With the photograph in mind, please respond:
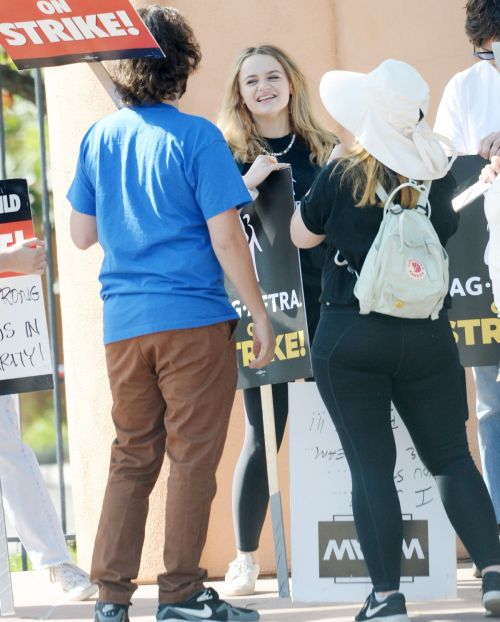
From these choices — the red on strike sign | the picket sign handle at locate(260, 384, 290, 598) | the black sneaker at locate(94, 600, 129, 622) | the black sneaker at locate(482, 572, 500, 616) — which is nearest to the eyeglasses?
the red on strike sign

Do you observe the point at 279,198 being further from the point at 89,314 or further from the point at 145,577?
the point at 145,577

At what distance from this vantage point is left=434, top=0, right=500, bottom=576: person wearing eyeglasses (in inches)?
175

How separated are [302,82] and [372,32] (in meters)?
0.66

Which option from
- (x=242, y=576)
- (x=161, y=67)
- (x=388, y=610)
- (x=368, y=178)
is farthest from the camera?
(x=242, y=576)

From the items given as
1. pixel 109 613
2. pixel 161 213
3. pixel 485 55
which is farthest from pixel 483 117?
pixel 109 613

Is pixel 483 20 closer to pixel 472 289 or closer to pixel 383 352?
pixel 472 289

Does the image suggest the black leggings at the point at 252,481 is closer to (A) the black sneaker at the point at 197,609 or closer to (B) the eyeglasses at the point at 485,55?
(A) the black sneaker at the point at 197,609

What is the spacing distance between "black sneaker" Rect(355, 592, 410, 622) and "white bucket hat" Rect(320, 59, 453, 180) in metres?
1.30

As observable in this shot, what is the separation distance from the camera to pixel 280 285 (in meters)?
4.63

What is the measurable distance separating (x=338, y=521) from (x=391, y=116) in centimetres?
147

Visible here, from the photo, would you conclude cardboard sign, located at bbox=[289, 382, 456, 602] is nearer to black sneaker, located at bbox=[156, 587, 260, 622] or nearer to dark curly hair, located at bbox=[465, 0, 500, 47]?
black sneaker, located at bbox=[156, 587, 260, 622]

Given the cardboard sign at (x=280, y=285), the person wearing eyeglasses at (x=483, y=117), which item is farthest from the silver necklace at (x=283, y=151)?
the person wearing eyeglasses at (x=483, y=117)

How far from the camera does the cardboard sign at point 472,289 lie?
4562 mm

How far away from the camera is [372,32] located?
5.33 meters
